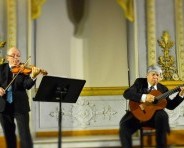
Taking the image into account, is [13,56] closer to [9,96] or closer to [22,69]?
[22,69]

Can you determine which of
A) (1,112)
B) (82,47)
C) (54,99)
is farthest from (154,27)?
(1,112)

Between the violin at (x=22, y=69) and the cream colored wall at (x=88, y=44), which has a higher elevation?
the cream colored wall at (x=88, y=44)

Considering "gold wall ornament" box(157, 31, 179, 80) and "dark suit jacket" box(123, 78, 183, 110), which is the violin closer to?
"dark suit jacket" box(123, 78, 183, 110)

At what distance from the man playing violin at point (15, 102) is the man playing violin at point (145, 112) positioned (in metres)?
1.19

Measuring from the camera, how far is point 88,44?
6711mm

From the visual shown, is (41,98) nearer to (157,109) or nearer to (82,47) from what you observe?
(157,109)

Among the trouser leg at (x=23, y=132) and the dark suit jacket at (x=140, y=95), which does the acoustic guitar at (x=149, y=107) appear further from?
the trouser leg at (x=23, y=132)

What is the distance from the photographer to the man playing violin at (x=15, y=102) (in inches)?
169

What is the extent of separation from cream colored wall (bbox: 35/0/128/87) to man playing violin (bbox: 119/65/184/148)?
5.49 feet

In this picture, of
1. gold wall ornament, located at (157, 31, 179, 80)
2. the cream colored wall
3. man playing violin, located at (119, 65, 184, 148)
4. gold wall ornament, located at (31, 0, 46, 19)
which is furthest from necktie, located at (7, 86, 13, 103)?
gold wall ornament, located at (157, 31, 179, 80)

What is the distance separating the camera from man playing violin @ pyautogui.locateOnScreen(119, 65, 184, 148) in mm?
4680

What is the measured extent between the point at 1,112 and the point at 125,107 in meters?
2.64

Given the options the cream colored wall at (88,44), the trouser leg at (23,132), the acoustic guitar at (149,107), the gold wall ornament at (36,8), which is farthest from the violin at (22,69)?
the cream colored wall at (88,44)

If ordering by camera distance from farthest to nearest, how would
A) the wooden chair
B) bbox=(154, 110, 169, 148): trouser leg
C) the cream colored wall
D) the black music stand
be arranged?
the cream colored wall < the wooden chair < bbox=(154, 110, 169, 148): trouser leg < the black music stand
